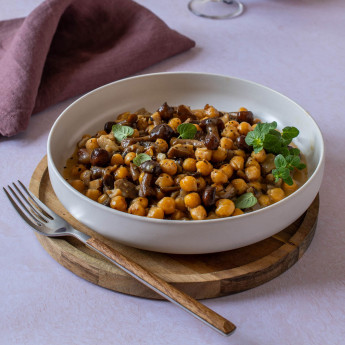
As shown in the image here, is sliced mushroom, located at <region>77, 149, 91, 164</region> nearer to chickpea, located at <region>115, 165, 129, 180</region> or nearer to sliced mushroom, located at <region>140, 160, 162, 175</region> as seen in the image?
chickpea, located at <region>115, 165, 129, 180</region>

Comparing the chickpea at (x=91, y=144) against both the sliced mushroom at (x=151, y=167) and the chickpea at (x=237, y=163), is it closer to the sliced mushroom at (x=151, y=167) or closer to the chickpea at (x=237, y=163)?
the sliced mushroom at (x=151, y=167)

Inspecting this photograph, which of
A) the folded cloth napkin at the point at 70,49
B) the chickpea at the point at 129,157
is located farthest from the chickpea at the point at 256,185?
the folded cloth napkin at the point at 70,49

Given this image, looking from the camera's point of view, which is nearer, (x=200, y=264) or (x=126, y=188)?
(x=200, y=264)

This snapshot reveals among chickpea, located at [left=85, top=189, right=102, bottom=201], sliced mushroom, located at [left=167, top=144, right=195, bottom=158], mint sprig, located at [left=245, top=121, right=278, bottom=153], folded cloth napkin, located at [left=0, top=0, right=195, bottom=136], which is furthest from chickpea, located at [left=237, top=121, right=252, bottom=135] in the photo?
folded cloth napkin, located at [left=0, top=0, right=195, bottom=136]

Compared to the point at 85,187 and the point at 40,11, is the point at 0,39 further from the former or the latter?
the point at 85,187

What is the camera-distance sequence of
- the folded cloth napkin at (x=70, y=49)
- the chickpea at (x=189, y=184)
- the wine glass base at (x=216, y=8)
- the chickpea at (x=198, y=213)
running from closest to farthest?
the chickpea at (x=198, y=213)
the chickpea at (x=189, y=184)
the folded cloth napkin at (x=70, y=49)
the wine glass base at (x=216, y=8)

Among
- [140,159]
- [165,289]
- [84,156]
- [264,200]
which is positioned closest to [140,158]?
[140,159]

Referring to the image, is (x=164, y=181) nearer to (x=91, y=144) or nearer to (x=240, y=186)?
(x=240, y=186)
